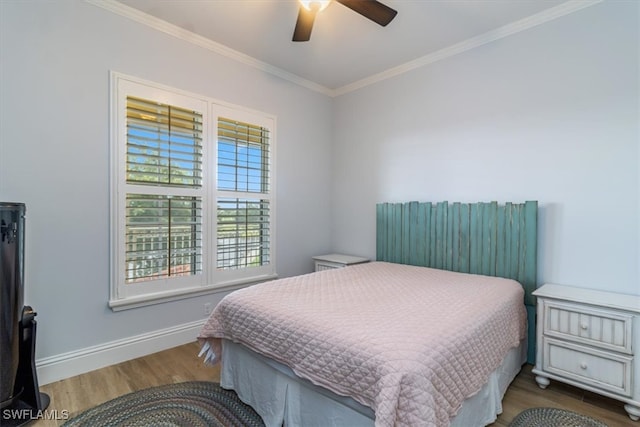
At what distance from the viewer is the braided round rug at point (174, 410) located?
5.88 ft

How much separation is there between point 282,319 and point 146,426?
3.31 feet

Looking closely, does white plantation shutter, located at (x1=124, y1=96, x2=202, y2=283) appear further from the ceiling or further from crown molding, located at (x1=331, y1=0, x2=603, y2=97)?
crown molding, located at (x1=331, y1=0, x2=603, y2=97)

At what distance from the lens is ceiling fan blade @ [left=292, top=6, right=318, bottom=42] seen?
2.04 meters

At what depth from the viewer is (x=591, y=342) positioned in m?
1.98

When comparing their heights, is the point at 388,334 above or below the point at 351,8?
below

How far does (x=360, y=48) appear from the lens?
307cm

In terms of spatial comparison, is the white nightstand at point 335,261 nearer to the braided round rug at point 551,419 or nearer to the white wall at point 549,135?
the white wall at point 549,135

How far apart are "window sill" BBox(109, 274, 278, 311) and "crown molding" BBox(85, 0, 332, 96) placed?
226 centimetres

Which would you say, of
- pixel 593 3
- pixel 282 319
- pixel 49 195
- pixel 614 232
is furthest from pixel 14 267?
pixel 593 3

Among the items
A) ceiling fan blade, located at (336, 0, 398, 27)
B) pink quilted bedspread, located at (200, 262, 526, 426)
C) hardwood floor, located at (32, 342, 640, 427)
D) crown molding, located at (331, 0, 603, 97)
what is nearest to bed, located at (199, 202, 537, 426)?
pink quilted bedspread, located at (200, 262, 526, 426)

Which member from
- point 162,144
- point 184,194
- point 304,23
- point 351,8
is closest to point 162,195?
point 184,194

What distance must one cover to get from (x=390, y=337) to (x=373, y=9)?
6.55 ft

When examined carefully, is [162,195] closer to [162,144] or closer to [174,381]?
[162,144]

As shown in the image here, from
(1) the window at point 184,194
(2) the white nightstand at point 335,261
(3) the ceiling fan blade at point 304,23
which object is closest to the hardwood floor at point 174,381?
(1) the window at point 184,194
